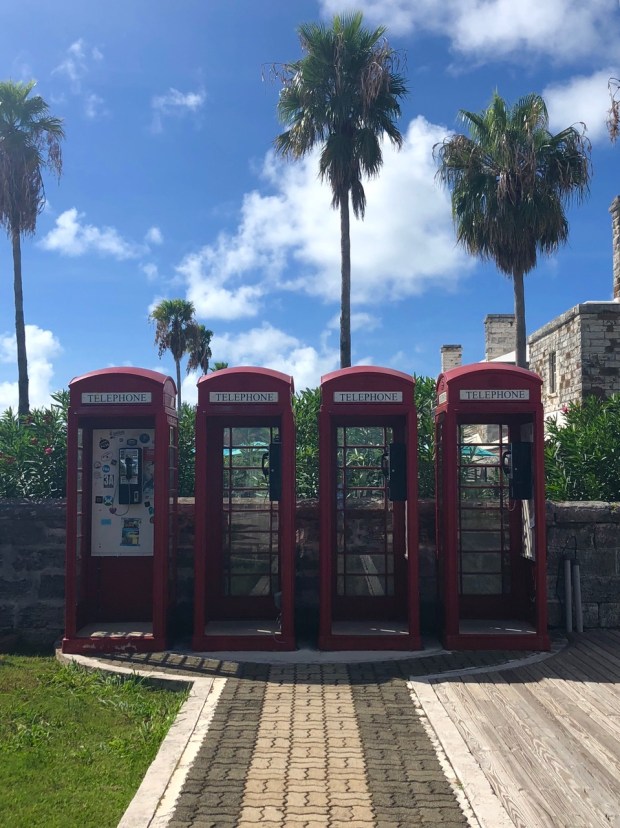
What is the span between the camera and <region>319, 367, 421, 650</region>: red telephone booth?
7.66 m

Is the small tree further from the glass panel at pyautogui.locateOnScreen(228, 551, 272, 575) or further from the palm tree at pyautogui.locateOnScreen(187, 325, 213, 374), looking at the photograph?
the palm tree at pyautogui.locateOnScreen(187, 325, 213, 374)

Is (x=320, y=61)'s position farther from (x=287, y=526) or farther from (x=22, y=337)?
(x=287, y=526)

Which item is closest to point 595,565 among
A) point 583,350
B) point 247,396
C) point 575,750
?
point 575,750

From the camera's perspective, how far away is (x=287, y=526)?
7.60m

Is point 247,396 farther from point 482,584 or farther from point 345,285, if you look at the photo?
point 345,285

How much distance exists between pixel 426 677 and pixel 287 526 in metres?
1.94

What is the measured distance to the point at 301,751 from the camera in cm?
508

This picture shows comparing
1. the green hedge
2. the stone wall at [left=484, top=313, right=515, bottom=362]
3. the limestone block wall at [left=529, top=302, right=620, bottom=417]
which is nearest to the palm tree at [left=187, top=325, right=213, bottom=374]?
the stone wall at [left=484, top=313, right=515, bottom=362]

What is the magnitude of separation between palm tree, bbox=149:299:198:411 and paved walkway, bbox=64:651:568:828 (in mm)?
39533

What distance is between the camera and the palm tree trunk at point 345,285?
64.4ft

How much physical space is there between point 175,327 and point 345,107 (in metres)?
27.4

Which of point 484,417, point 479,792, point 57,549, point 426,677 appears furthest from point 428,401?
point 479,792

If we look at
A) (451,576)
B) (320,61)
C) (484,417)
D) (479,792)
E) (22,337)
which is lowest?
(479,792)

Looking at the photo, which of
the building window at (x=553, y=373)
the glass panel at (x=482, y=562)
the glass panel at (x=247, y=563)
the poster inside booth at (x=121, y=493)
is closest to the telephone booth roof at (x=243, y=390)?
the poster inside booth at (x=121, y=493)
